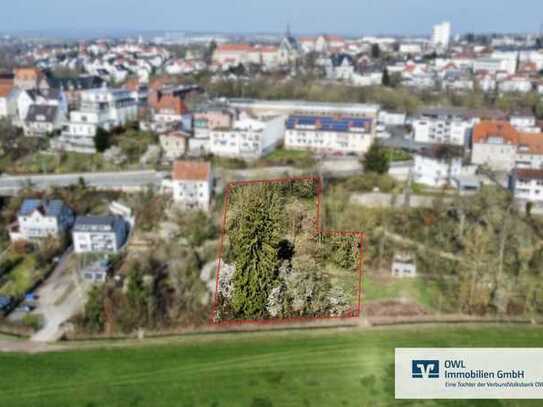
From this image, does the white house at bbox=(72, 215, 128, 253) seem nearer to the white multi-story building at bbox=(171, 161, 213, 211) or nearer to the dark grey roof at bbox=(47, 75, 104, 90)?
the white multi-story building at bbox=(171, 161, 213, 211)

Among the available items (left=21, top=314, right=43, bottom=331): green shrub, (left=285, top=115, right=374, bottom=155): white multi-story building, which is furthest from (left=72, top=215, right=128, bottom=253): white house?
(left=285, top=115, right=374, bottom=155): white multi-story building

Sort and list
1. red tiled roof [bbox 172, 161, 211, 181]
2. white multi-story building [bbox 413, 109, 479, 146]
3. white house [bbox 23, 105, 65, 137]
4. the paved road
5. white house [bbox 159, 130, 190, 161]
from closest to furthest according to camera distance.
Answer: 1. red tiled roof [bbox 172, 161, 211, 181]
2. the paved road
3. white house [bbox 159, 130, 190, 161]
4. white multi-story building [bbox 413, 109, 479, 146]
5. white house [bbox 23, 105, 65, 137]

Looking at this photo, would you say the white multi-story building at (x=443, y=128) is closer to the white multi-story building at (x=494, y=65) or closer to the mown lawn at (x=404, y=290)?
the mown lawn at (x=404, y=290)

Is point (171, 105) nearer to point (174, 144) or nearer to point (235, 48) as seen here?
point (174, 144)

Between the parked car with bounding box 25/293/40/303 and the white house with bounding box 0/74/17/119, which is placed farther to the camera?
the white house with bounding box 0/74/17/119

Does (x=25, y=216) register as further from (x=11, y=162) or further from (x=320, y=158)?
(x=320, y=158)

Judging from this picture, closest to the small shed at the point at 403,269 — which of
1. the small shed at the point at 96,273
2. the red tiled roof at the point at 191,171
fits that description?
the red tiled roof at the point at 191,171
